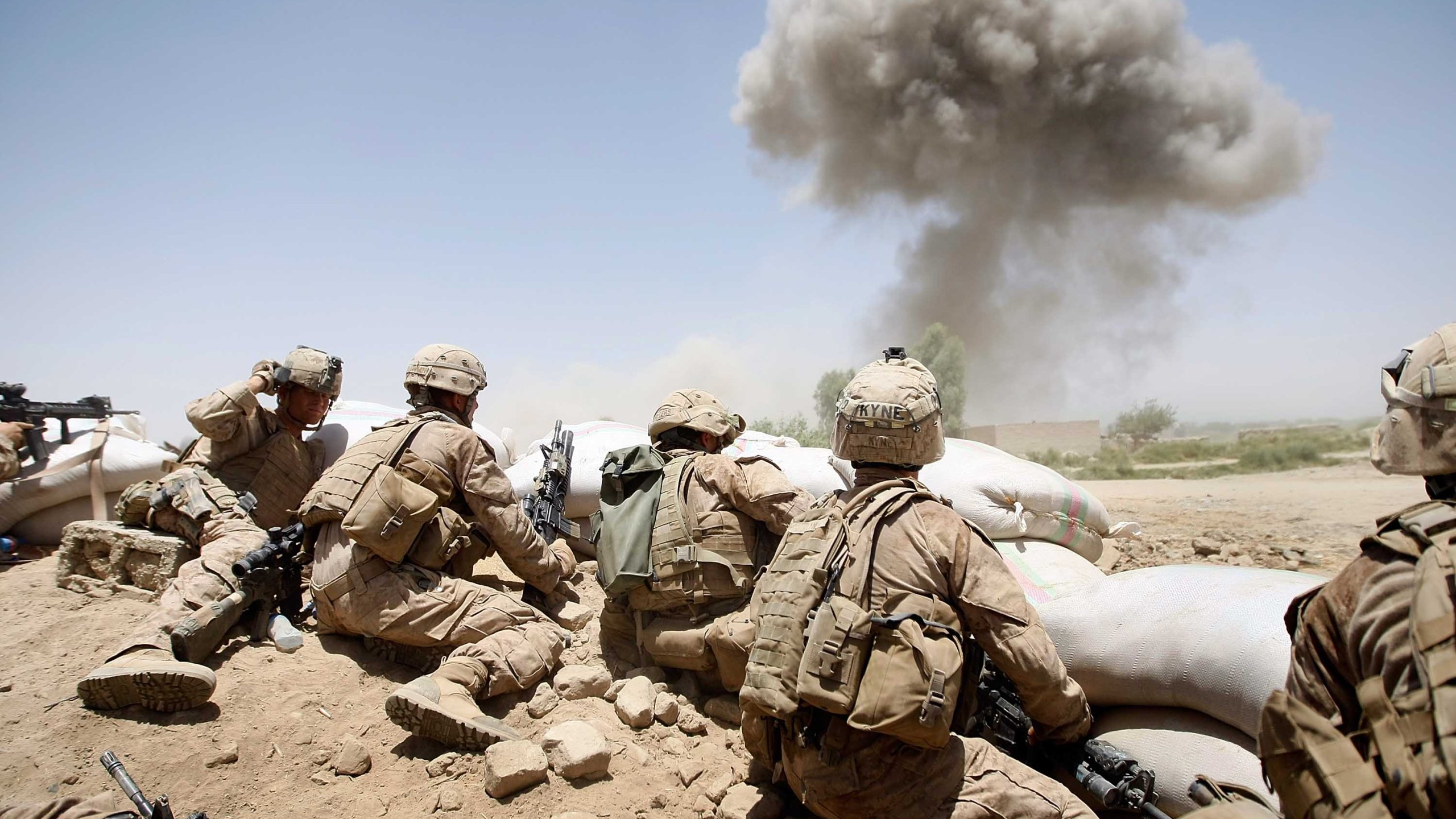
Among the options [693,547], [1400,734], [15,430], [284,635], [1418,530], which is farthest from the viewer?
[15,430]

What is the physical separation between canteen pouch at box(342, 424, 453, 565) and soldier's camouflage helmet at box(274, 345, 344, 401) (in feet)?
5.30

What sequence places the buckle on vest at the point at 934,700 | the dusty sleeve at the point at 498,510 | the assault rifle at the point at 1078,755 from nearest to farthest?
the buckle on vest at the point at 934,700
the assault rifle at the point at 1078,755
the dusty sleeve at the point at 498,510

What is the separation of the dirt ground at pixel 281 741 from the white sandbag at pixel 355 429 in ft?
4.89

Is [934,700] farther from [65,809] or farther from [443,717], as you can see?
[65,809]

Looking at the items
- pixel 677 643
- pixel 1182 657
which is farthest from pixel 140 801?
pixel 1182 657

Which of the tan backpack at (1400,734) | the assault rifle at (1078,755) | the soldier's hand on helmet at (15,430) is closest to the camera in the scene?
the tan backpack at (1400,734)

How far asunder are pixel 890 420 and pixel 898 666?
0.82 metres

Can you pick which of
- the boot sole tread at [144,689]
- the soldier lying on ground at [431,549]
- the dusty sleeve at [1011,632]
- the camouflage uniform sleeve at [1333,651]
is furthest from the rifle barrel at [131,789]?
the camouflage uniform sleeve at [1333,651]

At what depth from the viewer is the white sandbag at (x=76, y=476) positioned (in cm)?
616

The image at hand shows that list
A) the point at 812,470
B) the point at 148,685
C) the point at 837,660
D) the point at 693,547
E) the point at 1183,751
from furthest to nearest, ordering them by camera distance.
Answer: the point at 812,470 → the point at 693,547 → the point at 148,685 → the point at 1183,751 → the point at 837,660

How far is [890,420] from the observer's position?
268 centimetres

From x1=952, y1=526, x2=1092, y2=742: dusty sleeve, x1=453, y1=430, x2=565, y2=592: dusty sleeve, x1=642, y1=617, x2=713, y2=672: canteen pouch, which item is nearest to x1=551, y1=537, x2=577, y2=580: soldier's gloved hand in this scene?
x1=453, y1=430, x2=565, y2=592: dusty sleeve

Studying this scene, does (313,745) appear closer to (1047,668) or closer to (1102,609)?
(1047,668)

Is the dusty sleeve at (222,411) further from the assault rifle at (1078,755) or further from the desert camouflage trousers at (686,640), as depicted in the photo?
the assault rifle at (1078,755)
